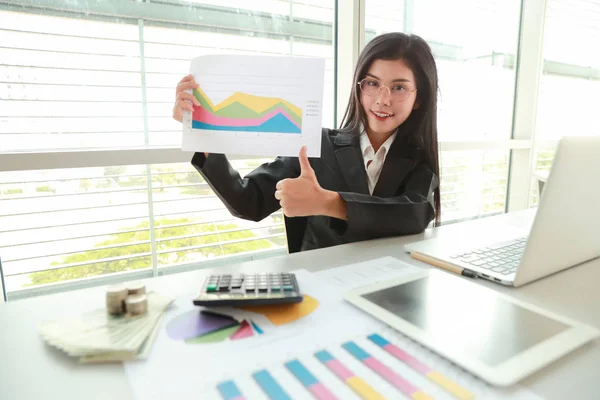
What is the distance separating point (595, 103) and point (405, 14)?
211 cm

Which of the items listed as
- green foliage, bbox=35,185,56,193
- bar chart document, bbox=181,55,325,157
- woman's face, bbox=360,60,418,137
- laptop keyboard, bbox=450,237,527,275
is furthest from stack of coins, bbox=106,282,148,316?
green foliage, bbox=35,185,56,193

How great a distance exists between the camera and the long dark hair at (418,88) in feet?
3.64

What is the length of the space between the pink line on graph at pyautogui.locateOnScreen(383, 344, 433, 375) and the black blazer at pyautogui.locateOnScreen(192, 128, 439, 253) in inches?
19.5

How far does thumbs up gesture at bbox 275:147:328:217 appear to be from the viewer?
0.84m

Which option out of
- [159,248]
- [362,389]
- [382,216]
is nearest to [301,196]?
[382,216]

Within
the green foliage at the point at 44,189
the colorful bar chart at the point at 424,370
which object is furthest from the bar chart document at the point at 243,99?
the green foliage at the point at 44,189

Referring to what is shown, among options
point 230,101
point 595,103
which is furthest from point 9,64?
point 595,103

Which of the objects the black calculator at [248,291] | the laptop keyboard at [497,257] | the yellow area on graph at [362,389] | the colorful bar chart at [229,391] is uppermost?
the black calculator at [248,291]

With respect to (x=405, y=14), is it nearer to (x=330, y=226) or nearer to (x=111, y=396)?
(x=330, y=226)

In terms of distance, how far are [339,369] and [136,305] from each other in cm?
27

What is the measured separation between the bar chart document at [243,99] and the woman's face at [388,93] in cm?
28

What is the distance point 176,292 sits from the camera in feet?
1.92

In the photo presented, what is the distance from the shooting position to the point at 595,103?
10.2ft

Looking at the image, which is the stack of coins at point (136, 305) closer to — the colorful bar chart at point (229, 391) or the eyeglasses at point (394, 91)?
the colorful bar chart at point (229, 391)
